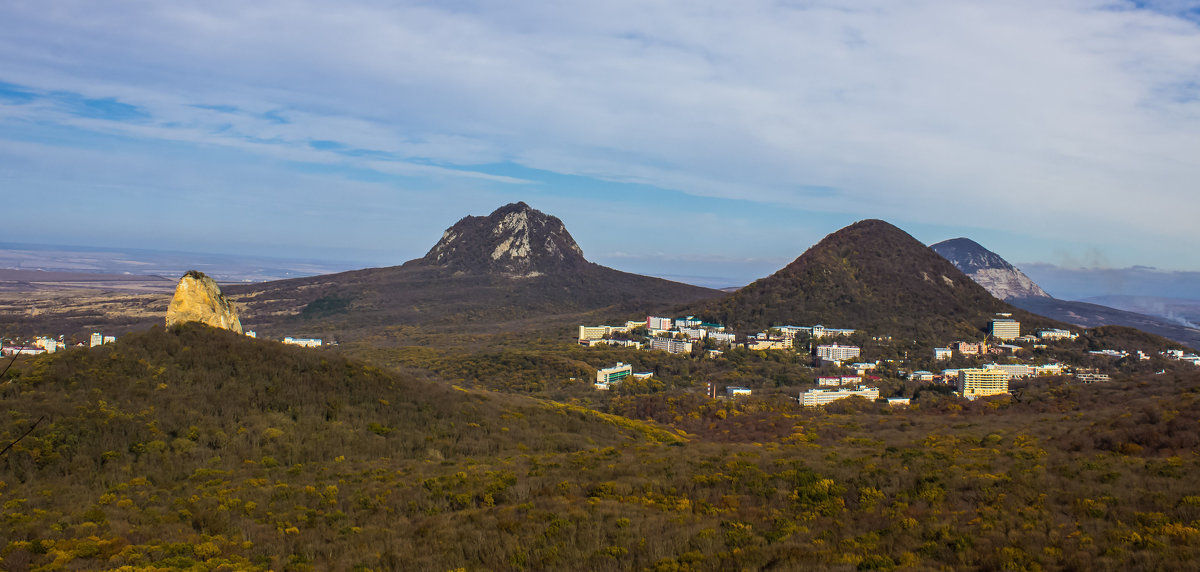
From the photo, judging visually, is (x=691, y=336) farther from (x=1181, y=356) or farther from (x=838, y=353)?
(x=1181, y=356)

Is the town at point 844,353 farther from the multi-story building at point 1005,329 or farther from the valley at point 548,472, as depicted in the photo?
the valley at point 548,472

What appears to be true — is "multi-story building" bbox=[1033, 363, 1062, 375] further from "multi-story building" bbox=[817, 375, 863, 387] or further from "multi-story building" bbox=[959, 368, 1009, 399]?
"multi-story building" bbox=[817, 375, 863, 387]

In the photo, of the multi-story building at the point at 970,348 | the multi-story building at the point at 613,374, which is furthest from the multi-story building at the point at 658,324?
the multi-story building at the point at 970,348

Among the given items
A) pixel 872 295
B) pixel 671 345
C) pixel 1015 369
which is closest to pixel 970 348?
pixel 1015 369

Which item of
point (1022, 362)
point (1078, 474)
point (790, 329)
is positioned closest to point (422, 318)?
point (790, 329)

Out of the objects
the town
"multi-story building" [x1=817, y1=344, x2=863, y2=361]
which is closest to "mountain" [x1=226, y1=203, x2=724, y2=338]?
the town

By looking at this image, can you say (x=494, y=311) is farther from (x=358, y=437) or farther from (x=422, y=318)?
(x=358, y=437)
